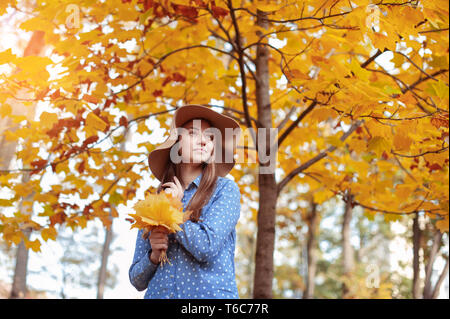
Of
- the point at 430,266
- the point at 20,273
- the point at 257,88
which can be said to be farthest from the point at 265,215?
the point at 20,273

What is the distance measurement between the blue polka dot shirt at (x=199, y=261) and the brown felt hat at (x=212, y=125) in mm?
268

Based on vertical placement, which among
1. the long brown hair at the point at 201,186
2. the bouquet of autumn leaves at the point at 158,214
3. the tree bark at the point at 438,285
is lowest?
the tree bark at the point at 438,285

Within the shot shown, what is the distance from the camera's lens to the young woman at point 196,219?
Answer: 1424 mm

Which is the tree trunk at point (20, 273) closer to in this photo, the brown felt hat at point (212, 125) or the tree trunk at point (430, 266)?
the brown felt hat at point (212, 125)

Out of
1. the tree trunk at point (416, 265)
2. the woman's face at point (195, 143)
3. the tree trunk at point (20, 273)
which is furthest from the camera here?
the tree trunk at point (20, 273)

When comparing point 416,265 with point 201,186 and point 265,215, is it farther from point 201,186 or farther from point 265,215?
point 201,186

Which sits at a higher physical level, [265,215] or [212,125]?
[212,125]

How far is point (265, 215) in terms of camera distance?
10.5ft

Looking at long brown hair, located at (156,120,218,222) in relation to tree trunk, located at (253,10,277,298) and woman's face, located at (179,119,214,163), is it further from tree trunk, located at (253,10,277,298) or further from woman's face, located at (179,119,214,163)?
tree trunk, located at (253,10,277,298)

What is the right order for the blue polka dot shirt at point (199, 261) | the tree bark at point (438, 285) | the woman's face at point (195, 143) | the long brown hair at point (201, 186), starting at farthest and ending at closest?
the tree bark at point (438, 285), the woman's face at point (195, 143), the long brown hair at point (201, 186), the blue polka dot shirt at point (199, 261)

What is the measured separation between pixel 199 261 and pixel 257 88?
83.9 inches

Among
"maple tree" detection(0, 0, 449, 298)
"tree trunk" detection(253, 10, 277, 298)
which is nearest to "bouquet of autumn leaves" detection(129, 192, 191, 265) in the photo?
"maple tree" detection(0, 0, 449, 298)

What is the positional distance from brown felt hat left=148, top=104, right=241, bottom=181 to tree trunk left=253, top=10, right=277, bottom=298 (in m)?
1.31

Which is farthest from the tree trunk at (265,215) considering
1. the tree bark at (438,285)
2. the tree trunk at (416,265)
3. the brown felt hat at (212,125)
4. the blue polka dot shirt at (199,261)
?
the tree trunk at (416,265)
